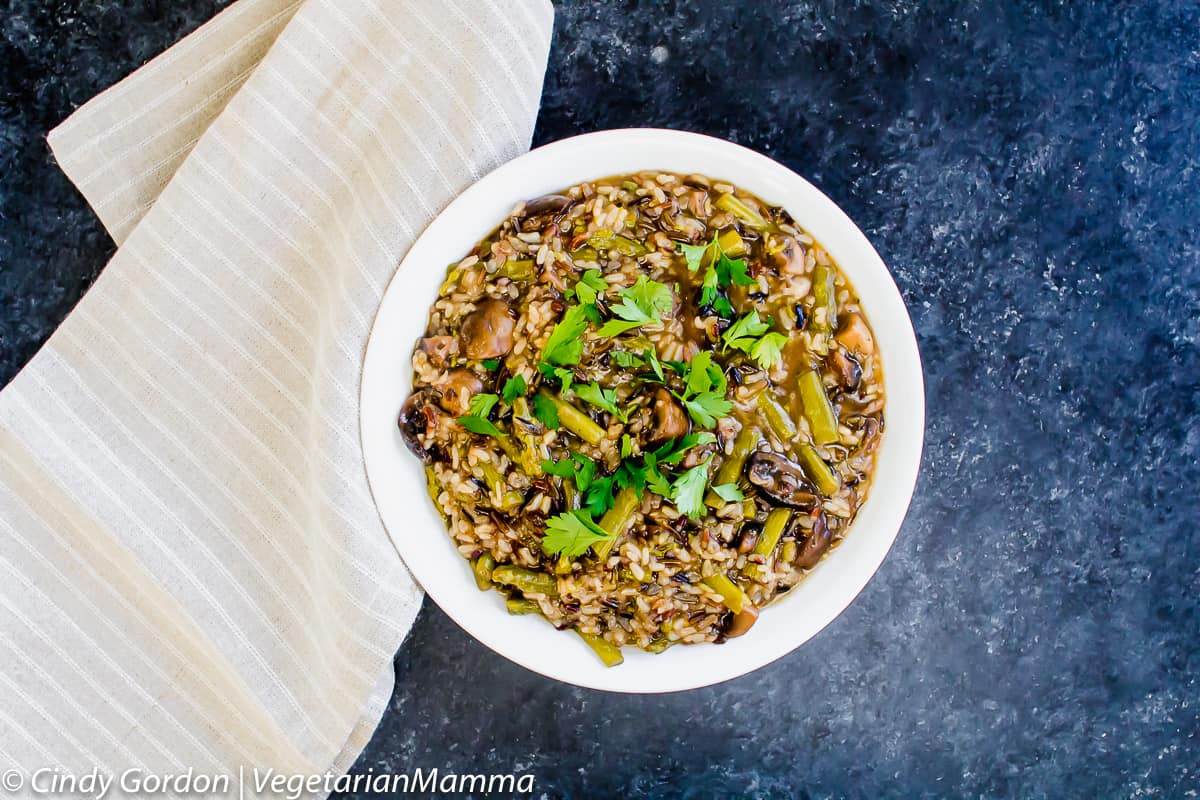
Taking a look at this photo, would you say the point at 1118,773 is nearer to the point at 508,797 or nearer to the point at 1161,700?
the point at 1161,700

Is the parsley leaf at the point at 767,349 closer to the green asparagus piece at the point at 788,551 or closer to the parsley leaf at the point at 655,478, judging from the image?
the parsley leaf at the point at 655,478

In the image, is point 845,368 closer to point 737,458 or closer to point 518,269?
point 737,458

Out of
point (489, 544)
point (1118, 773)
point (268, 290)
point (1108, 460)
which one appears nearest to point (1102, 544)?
point (1108, 460)

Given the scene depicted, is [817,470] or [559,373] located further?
[817,470]

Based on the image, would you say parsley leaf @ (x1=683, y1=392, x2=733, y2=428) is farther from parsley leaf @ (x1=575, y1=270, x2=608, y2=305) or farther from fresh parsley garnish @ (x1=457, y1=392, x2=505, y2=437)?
fresh parsley garnish @ (x1=457, y1=392, x2=505, y2=437)

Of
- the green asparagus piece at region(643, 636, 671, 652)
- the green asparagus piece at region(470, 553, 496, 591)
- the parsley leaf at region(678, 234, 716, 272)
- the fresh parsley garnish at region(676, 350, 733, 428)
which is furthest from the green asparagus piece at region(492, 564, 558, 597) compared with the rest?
the parsley leaf at region(678, 234, 716, 272)

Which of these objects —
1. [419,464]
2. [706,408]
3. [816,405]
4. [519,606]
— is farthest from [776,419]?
[419,464]
